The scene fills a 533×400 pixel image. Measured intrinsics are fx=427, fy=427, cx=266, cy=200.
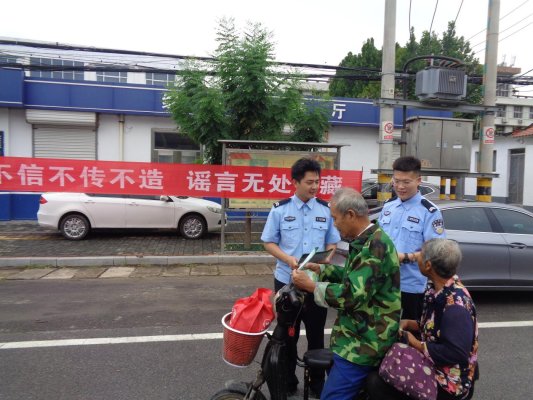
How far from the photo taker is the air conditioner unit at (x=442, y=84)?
25.1 feet

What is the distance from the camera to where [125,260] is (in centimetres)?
828

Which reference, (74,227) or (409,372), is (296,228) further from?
(74,227)

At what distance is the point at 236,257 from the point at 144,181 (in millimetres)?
2497

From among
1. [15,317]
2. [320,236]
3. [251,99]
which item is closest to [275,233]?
[320,236]

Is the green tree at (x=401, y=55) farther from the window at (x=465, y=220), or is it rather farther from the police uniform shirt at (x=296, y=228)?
the police uniform shirt at (x=296, y=228)

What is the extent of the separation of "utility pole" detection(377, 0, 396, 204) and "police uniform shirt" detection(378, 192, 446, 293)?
468cm

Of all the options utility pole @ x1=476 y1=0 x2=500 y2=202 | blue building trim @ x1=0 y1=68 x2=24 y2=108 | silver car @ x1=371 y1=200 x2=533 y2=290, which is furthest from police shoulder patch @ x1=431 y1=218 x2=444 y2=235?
blue building trim @ x1=0 y1=68 x2=24 y2=108

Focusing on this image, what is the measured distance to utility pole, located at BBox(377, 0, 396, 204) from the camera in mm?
8055

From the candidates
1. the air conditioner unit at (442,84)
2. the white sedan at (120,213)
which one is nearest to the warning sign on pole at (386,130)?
the air conditioner unit at (442,84)

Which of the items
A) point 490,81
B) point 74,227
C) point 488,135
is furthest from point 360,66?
point 74,227

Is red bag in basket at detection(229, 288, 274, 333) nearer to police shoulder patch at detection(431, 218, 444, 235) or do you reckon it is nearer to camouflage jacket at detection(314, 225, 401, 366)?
camouflage jacket at detection(314, 225, 401, 366)

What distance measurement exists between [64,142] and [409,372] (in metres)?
14.3

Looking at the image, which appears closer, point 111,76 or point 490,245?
point 490,245

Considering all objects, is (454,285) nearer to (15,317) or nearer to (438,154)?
(15,317)
